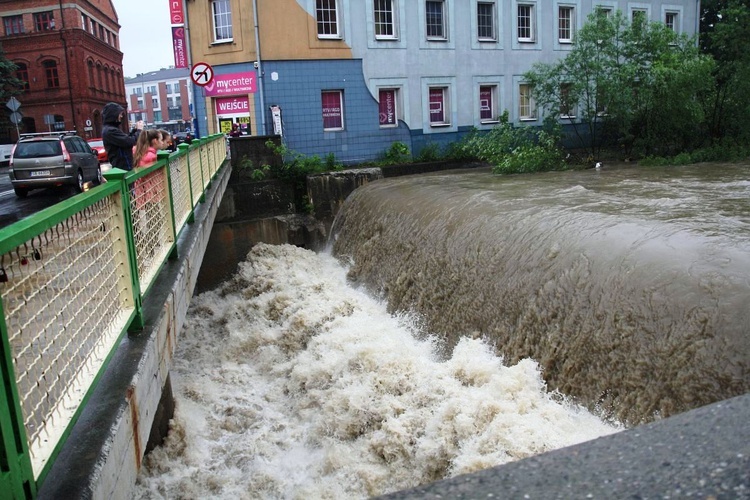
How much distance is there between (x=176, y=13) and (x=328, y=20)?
4708mm

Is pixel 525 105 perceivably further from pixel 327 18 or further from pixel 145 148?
pixel 145 148

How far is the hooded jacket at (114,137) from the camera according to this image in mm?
8750

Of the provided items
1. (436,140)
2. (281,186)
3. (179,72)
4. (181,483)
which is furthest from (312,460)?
(179,72)

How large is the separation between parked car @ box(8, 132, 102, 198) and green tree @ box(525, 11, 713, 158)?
13.5m

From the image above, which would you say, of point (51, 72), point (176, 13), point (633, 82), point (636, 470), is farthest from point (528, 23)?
point (51, 72)

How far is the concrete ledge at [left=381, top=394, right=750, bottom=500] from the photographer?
235 cm

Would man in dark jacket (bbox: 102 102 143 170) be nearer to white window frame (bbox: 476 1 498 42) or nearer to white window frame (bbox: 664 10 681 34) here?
white window frame (bbox: 476 1 498 42)

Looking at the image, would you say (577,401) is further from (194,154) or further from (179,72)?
(179,72)

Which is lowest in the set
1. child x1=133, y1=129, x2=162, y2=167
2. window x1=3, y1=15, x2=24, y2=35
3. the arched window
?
child x1=133, y1=129, x2=162, y2=167

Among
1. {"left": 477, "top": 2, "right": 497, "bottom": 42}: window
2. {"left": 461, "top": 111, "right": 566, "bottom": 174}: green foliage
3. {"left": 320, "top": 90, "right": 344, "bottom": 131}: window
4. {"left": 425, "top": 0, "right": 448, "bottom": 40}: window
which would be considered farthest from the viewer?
{"left": 477, "top": 2, "right": 497, "bottom": 42}: window

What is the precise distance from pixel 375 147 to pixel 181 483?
1699 centimetres

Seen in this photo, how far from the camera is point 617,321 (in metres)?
5.95

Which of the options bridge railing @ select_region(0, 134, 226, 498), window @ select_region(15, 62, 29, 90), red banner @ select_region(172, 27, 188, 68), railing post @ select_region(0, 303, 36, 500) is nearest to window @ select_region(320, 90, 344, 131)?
red banner @ select_region(172, 27, 188, 68)

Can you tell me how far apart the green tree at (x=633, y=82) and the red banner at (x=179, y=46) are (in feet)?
35.1
